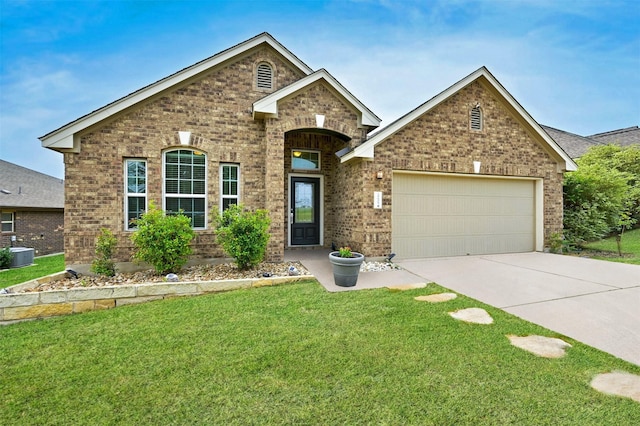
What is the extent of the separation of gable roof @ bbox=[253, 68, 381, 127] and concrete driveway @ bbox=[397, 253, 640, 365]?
4107 millimetres

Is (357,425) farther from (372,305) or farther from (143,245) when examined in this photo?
(143,245)

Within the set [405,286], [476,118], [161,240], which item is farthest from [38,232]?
[476,118]

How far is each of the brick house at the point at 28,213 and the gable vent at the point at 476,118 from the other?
23.5 meters

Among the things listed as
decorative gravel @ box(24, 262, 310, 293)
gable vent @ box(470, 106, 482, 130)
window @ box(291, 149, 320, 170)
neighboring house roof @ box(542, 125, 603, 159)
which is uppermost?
neighboring house roof @ box(542, 125, 603, 159)

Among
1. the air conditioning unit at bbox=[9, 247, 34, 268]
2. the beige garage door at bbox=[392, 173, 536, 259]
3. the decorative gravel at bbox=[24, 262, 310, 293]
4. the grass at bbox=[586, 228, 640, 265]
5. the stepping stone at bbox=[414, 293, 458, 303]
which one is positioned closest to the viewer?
the stepping stone at bbox=[414, 293, 458, 303]

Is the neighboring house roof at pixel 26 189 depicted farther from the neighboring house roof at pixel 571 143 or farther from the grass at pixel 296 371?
the neighboring house roof at pixel 571 143

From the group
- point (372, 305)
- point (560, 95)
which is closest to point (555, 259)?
point (372, 305)

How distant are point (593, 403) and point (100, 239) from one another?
8205 mm

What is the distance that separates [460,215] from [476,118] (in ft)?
9.73

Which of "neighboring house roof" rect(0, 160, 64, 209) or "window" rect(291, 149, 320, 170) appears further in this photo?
"neighboring house roof" rect(0, 160, 64, 209)

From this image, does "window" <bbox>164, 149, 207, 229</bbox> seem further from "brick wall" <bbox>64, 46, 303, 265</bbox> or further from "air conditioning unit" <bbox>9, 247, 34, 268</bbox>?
"air conditioning unit" <bbox>9, 247, 34, 268</bbox>

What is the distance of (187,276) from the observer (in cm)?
648

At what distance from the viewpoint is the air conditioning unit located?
13.2 meters

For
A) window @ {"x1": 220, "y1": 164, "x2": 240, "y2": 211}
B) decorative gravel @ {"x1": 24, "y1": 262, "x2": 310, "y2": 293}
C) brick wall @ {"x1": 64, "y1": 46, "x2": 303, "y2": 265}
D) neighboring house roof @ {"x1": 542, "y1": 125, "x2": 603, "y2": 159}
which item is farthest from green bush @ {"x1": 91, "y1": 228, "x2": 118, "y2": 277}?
neighboring house roof @ {"x1": 542, "y1": 125, "x2": 603, "y2": 159}
